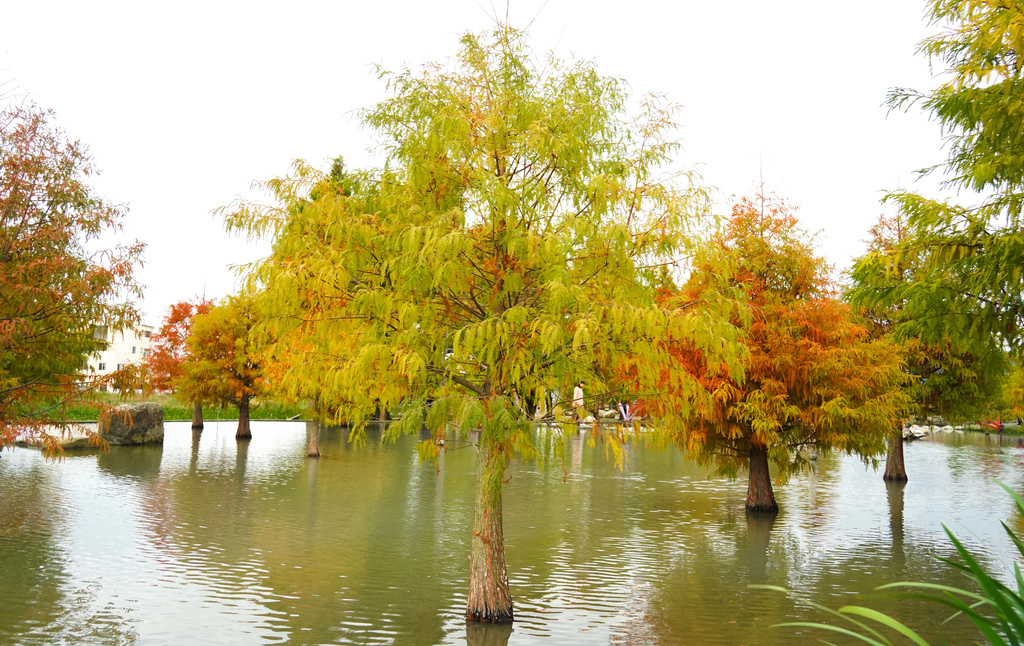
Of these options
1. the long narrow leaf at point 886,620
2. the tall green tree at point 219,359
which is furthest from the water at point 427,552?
the tall green tree at point 219,359

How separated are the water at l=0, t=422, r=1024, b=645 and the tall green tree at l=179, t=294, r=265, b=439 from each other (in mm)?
10683

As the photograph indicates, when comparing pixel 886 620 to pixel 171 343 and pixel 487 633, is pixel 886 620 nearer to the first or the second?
pixel 487 633

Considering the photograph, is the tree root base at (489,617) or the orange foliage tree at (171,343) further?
the orange foliage tree at (171,343)

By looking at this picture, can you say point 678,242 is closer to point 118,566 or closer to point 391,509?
point 118,566

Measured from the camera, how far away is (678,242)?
930 centimetres

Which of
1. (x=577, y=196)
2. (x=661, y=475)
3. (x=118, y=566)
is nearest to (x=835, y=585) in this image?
(x=577, y=196)

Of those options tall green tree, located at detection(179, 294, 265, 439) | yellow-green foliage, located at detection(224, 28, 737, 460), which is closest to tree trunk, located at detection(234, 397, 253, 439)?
tall green tree, located at detection(179, 294, 265, 439)

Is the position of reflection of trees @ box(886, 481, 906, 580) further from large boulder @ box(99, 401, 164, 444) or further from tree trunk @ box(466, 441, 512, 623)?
large boulder @ box(99, 401, 164, 444)

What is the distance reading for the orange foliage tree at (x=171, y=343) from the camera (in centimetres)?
4409

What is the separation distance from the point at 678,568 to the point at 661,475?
1570 centimetres

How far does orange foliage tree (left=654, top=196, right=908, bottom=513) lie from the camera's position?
17.1 metres

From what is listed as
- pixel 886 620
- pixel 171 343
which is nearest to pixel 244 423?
pixel 171 343

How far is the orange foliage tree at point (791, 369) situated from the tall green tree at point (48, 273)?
10.9 m

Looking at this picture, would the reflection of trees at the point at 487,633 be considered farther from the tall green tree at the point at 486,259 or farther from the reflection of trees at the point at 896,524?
the reflection of trees at the point at 896,524
